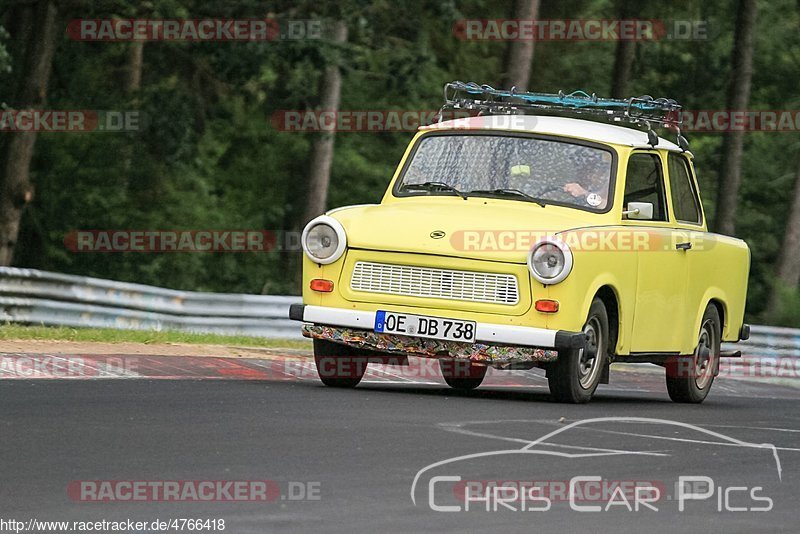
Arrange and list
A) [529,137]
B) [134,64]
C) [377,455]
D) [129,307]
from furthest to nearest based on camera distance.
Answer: [134,64] < [129,307] < [529,137] < [377,455]

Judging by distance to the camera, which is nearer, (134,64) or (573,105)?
(573,105)

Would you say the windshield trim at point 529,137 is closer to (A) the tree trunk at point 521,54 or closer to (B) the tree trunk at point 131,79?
(A) the tree trunk at point 521,54

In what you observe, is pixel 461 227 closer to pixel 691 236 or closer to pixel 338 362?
pixel 338 362

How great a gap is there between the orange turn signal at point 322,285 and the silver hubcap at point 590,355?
5.94ft

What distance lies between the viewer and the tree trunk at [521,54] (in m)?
26.8

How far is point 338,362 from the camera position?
41.3 ft

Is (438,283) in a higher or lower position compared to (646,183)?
lower

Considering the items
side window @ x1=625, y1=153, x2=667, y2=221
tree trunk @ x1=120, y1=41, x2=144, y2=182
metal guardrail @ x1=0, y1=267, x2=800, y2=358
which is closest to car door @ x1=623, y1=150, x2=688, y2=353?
side window @ x1=625, y1=153, x2=667, y2=221

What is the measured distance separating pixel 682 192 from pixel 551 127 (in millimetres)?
1563

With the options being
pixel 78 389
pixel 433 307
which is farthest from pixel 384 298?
pixel 78 389

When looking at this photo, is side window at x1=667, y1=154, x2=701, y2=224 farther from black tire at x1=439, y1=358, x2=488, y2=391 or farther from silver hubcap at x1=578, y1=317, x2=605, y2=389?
black tire at x1=439, y1=358, x2=488, y2=391

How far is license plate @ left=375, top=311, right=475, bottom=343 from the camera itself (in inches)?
468

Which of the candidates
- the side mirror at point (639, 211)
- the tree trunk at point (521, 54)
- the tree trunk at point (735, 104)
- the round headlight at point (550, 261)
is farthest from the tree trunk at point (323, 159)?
the round headlight at point (550, 261)

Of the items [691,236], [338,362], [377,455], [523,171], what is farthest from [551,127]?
[377,455]
